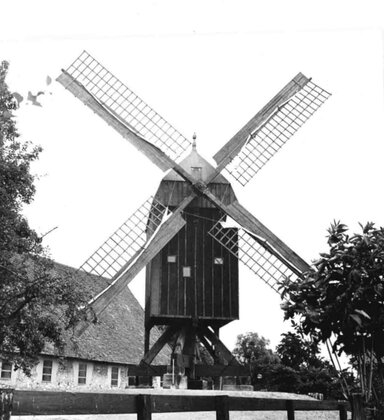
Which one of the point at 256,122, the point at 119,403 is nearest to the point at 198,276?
the point at 256,122

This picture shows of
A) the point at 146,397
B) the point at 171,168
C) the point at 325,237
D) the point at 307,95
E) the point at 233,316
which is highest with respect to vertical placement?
the point at 307,95

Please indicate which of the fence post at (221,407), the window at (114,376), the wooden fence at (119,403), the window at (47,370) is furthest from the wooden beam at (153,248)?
the window at (114,376)

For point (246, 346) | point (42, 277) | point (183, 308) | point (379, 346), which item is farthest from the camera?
point (246, 346)

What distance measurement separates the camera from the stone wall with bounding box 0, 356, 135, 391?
26.1 metres

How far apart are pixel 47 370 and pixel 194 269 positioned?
1204cm

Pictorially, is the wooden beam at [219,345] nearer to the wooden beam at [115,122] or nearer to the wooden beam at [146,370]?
the wooden beam at [146,370]

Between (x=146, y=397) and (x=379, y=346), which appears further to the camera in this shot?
(x=379, y=346)

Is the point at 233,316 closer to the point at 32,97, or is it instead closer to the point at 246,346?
the point at 32,97

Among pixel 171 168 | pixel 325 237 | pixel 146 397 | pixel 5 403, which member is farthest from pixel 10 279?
pixel 5 403

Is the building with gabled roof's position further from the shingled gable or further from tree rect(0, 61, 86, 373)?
tree rect(0, 61, 86, 373)

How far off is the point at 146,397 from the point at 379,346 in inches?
368

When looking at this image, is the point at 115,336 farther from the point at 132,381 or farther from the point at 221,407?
the point at 221,407

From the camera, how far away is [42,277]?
49.3 feet

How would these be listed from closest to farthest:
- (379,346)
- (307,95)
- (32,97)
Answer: (32,97)
(379,346)
(307,95)
